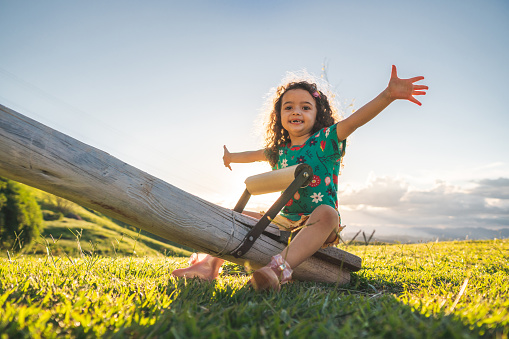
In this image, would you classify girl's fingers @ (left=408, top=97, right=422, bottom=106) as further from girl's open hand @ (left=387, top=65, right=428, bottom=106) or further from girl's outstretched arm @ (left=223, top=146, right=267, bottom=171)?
girl's outstretched arm @ (left=223, top=146, right=267, bottom=171)

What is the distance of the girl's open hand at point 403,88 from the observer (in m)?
3.36

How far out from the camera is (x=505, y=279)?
4016 millimetres

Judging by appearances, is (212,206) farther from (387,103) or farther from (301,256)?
(387,103)

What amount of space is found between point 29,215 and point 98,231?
15229 millimetres

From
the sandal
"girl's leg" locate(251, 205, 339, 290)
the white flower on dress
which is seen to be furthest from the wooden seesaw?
the white flower on dress

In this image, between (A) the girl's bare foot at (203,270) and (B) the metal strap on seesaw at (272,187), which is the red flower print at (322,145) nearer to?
(B) the metal strap on seesaw at (272,187)

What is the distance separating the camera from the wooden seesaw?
2236 mm

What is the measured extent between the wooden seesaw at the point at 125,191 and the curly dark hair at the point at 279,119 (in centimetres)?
155

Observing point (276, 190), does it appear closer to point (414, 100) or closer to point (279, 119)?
point (414, 100)

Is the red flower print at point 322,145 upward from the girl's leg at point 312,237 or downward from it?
upward

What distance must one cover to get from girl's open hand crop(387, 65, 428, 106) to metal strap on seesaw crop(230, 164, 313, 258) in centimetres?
128

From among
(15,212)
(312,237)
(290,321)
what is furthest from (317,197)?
(15,212)

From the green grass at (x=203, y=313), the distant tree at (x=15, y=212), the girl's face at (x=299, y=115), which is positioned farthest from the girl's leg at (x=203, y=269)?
the distant tree at (x=15, y=212)

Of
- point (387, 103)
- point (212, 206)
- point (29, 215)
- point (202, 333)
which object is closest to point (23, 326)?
point (202, 333)
